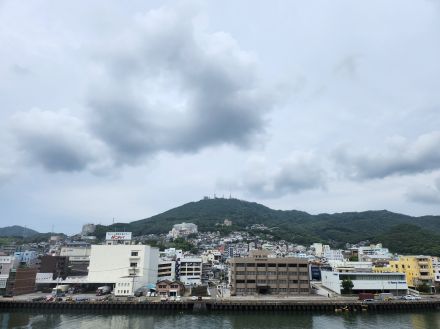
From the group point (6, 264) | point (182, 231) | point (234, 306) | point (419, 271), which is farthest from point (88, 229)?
point (419, 271)

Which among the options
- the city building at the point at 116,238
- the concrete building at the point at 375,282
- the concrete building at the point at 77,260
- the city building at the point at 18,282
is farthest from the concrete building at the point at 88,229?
the concrete building at the point at 375,282

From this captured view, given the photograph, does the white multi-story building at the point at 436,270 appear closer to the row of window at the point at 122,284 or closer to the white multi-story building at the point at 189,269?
the white multi-story building at the point at 189,269

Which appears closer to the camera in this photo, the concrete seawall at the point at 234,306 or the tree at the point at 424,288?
the concrete seawall at the point at 234,306

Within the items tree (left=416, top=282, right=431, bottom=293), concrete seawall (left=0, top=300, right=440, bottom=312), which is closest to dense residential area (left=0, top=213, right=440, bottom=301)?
tree (left=416, top=282, right=431, bottom=293)

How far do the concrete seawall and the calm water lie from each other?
2009 millimetres

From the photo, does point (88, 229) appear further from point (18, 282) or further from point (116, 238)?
point (18, 282)

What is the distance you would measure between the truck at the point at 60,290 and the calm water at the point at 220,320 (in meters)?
10.4

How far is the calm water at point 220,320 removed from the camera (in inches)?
1578

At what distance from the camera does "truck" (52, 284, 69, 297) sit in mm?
59122

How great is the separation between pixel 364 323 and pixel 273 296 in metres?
18.8

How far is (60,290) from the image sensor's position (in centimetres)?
6191

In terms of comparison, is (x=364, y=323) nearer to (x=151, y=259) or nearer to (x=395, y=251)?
(x=151, y=259)

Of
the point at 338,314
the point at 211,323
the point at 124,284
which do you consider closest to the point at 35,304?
the point at 124,284

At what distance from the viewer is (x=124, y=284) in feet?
194
